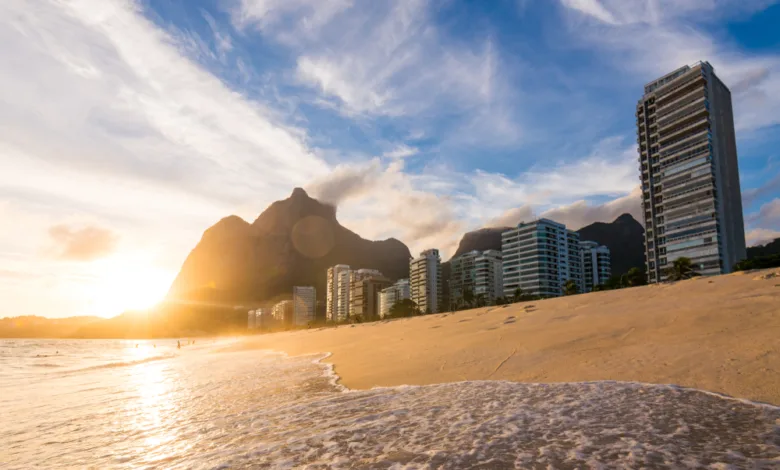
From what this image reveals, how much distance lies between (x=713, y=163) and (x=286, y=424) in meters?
103

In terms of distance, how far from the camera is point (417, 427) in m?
6.63

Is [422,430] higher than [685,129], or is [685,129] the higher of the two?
[685,129]

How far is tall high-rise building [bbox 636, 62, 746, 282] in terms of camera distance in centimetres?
7925

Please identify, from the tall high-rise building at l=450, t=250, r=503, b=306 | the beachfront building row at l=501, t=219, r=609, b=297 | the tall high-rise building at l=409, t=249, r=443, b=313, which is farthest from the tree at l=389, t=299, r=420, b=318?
the tall high-rise building at l=409, t=249, r=443, b=313

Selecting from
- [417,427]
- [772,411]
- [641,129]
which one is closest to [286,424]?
[417,427]

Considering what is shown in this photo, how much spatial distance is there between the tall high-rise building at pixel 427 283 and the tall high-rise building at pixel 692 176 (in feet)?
309

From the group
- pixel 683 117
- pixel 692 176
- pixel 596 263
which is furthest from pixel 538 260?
pixel 683 117

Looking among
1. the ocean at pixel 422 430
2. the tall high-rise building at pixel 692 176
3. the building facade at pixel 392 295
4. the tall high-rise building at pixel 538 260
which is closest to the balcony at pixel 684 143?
the tall high-rise building at pixel 692 176

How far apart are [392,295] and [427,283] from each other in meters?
19.4

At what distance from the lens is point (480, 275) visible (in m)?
161

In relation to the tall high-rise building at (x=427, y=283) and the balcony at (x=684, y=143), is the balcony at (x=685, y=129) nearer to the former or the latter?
the balcony at (x=684, y=143)

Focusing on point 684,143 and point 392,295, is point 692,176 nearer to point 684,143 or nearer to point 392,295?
point 684,143

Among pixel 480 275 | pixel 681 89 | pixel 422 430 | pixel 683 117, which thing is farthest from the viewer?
pixel 480 275

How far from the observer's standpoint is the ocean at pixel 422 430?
4.95 meters
